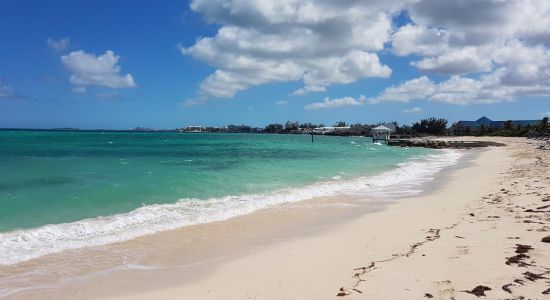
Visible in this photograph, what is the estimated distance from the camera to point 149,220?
1090 centimetres

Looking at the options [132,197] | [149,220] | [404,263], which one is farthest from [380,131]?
[404,263]

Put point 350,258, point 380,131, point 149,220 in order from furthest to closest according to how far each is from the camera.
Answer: point 380,131, point 149,220, point 350,258

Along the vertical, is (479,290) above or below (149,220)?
above

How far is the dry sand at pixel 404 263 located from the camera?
5.30 metres

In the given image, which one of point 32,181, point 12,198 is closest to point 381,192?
point 12,198

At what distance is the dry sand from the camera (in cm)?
530

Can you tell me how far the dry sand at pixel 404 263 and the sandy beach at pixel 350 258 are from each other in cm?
2

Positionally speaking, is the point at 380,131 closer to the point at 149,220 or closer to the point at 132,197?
the point at 132,197

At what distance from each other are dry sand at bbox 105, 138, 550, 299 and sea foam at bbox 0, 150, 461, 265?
3401mm

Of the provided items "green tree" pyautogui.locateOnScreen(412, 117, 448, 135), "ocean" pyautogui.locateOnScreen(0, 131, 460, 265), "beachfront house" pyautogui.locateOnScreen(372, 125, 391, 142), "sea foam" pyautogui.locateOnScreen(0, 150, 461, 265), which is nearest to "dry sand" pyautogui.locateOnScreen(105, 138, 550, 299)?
"sea foam" pyautogui.locateOnScreen(0, 150, 461, 265)

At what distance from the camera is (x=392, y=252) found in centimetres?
720

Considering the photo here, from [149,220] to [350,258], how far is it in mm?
6055

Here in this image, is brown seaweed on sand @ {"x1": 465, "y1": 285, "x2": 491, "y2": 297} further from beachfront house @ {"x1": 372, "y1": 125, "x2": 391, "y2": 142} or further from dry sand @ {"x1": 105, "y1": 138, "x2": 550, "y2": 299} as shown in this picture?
beachfront house @ {"x1": 372, "y1": 125, "x2": 391, "y2": 142}

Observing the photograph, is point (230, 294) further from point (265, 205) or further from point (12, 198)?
point (12, 198)
